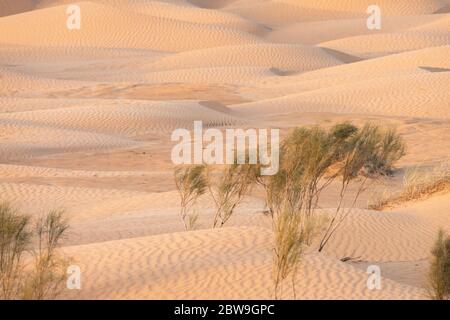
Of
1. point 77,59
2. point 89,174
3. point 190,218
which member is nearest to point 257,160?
point 190,218

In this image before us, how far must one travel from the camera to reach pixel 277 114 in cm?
3350

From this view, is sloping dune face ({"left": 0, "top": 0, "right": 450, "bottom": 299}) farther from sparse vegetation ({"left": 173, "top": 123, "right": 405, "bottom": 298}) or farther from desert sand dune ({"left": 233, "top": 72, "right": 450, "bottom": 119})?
sparse vegetation ({"left": 173, "top": 123, "right": 405, "bottom": 298})

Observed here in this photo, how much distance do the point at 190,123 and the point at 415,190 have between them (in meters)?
13.4

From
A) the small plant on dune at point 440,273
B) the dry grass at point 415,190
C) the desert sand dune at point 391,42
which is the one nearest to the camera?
the small plant on dune at point 440,273

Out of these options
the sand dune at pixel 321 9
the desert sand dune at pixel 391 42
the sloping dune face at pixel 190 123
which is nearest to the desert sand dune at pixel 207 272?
the sloping dune face at pixel 190 123

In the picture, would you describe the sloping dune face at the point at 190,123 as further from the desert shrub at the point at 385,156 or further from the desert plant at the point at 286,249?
the desert shrub at the point at 385,156

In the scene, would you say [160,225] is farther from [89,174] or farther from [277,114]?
[277,114]

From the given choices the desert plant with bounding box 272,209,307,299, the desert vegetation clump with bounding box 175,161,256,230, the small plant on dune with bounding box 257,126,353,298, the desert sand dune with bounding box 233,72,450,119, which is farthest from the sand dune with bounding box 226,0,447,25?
the desert plant with bounding box 272,209,307,299

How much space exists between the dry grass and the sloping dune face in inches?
17.5

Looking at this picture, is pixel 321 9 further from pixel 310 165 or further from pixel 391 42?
pixel 310 165

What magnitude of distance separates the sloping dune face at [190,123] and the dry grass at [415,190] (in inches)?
17.5

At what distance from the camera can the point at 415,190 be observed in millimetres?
19109

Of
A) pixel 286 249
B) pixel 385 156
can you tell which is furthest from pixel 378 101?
pixel 286 249

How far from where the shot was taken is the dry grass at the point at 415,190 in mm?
18859
